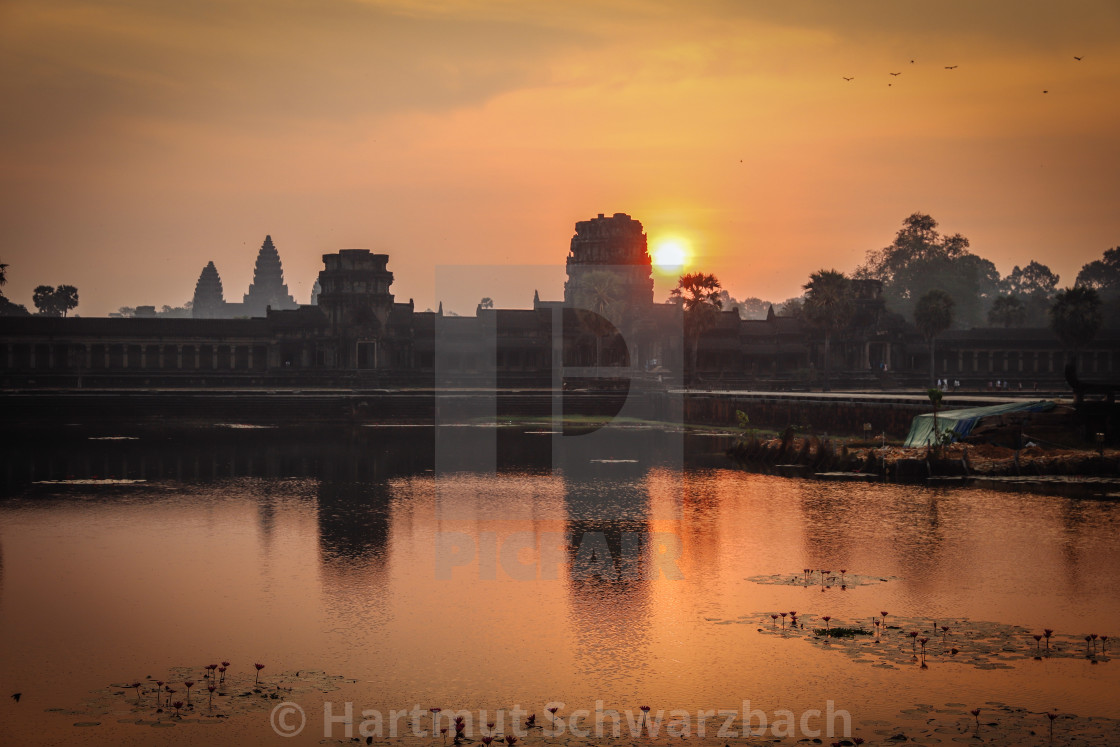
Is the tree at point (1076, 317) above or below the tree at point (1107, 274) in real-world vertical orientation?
below

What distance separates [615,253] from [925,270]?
6492 cm

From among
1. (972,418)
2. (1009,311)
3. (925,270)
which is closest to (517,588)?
(972,418)

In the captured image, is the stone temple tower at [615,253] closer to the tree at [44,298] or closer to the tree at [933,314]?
the tree at [933,314]

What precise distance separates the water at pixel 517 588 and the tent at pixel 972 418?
9694 millimetres

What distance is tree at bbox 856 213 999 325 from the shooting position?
174875 millimetres

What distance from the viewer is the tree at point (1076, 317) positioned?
103250 millimetres

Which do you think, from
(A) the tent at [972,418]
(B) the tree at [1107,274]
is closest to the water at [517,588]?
(A) the tent at [972,418]

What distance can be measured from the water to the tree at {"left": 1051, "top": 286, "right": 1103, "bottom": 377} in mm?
75680

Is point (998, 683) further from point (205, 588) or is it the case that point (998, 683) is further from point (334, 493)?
point (334, 493)

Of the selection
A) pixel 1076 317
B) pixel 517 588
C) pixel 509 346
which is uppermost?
pixel 1076 317

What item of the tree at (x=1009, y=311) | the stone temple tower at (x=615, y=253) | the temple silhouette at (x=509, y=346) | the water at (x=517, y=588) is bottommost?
the water at (x=517, y=588)

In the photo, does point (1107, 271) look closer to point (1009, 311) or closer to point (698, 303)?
point (1009, 311)

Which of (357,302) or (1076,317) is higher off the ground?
(357,302)

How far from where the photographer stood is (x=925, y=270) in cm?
17662
